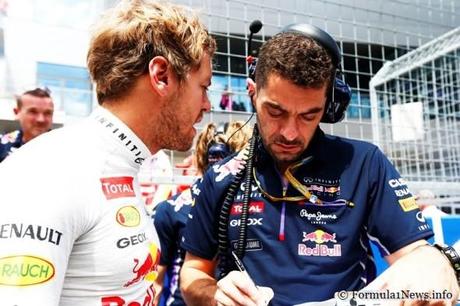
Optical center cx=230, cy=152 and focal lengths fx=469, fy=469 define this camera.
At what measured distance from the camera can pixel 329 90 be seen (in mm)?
1342

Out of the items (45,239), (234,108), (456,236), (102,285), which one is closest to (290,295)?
(102,285)

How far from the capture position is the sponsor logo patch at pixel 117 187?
36.0 inches

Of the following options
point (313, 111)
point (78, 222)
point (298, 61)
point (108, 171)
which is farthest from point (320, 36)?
point (78, 222)

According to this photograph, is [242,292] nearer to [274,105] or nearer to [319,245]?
[319,245]

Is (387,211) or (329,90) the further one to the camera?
(329,90)

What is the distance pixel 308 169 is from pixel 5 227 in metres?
0.82

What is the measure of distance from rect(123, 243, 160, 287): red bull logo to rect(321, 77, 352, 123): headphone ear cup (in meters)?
0.65

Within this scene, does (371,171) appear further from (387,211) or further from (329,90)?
(329,90)

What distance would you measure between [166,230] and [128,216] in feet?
4.03

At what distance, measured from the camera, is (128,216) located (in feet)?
A: 3.09

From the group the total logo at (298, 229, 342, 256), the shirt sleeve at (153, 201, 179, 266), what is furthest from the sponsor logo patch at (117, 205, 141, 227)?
the shirt sleeve at (153, 201, 179, 266)

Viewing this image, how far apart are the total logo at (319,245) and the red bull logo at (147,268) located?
0.38 metres

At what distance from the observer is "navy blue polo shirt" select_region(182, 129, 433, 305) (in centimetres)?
116

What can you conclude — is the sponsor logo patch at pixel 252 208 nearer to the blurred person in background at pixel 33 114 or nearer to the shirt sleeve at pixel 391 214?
the shirt sleeve at pixel 391 214
